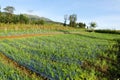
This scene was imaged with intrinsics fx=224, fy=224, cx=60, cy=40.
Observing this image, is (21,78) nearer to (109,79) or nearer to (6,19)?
(109,79)

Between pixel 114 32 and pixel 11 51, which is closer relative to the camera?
pixel 11 51

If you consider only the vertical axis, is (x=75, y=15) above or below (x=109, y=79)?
above

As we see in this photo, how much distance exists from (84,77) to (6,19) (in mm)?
45353

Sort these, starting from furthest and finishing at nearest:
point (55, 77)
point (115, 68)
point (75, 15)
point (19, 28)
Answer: point (75, 15) → point (19, 28) → point (115, 68) → point (55, 77)

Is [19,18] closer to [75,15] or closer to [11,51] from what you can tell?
[75,15]

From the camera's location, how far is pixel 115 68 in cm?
1103

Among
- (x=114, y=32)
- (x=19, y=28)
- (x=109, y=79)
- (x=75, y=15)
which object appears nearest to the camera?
(x=109, y=79)

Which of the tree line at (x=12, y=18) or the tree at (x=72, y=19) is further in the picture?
the tree at (x=72, y=19)

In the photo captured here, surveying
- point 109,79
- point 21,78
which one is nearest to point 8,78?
point 21,78

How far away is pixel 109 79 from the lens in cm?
909

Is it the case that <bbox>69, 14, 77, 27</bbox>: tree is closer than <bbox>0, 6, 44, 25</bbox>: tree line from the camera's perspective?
No

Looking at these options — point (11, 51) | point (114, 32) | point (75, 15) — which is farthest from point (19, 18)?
point (11, 51)

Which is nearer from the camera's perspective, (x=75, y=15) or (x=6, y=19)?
(x=6, y=19)

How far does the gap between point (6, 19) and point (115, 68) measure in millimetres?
43287
